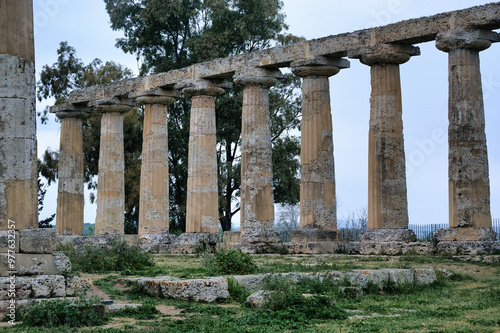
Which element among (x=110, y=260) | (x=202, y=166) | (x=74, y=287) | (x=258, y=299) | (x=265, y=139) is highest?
(x=265, y=139)

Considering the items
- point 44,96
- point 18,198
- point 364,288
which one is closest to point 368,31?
point 364,288

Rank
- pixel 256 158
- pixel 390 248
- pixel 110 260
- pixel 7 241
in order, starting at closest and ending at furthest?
pixel 7 241
pixel 110 260
pixel 390 248
pixel 256 158

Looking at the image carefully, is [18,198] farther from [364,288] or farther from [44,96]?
[44,96]

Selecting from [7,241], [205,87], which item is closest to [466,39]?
[205,87]

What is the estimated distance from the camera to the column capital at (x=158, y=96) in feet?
112

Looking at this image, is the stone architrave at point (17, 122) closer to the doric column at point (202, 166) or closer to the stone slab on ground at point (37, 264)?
the stone slab on ground at point (37, 264)

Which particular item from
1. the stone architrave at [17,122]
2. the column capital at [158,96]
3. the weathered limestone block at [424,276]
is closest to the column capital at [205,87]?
the column capital at [158,96]

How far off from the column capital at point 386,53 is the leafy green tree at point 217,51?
20191 millimetres

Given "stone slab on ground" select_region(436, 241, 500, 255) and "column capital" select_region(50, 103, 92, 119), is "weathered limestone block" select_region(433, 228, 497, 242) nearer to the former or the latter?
"stone slab on ground" select_region(436, 241, 500, 255)

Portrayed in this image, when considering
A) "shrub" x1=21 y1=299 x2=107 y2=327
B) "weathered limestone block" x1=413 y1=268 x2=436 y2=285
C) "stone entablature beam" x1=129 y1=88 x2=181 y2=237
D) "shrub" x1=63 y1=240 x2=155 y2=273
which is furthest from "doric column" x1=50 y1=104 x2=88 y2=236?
"shrub" x1=21 y1=299 x2=107 y2=327

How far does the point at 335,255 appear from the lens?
25.1 m

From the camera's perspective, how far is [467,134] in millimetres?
23922

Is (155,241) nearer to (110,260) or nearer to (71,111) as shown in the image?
(71,111)

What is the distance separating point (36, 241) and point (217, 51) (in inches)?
1384
